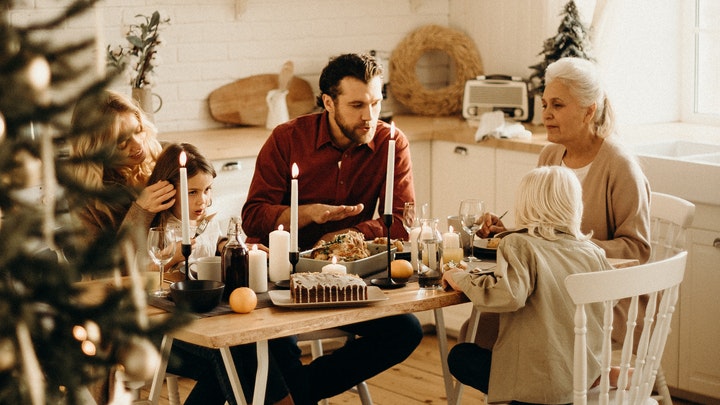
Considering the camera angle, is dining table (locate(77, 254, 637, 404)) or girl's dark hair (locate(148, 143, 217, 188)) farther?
girl's dark hair (locate(148, 143, 217, 188))

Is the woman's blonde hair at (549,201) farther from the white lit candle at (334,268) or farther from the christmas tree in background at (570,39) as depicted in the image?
the christmas tree in background at (570,39)

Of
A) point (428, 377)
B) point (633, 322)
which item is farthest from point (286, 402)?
point (428, 377)

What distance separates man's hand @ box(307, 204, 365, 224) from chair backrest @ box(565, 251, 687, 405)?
2.98 ft

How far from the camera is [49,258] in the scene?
817mm

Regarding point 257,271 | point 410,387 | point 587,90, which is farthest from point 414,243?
point 410,387

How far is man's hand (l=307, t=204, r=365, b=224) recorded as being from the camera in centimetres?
301

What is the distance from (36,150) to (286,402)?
1.85 m

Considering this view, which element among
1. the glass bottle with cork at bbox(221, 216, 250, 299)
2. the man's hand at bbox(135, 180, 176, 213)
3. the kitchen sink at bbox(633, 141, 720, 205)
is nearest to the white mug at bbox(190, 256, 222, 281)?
the glass bottle with cork at bbox(221, 216, 250, 299)

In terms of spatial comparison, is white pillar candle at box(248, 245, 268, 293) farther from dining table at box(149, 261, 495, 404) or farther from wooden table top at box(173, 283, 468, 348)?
wooden table top at box(173, 283, 468, 348)

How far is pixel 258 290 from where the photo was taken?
8.25 ft

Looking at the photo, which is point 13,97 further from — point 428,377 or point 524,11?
point 524,11

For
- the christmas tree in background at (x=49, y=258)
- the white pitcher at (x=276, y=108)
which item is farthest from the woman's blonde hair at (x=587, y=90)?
the christmas tree in background at (x=49, y=258)

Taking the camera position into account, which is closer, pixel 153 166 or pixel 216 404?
pixel 216 404

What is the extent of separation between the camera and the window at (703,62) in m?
4.50
